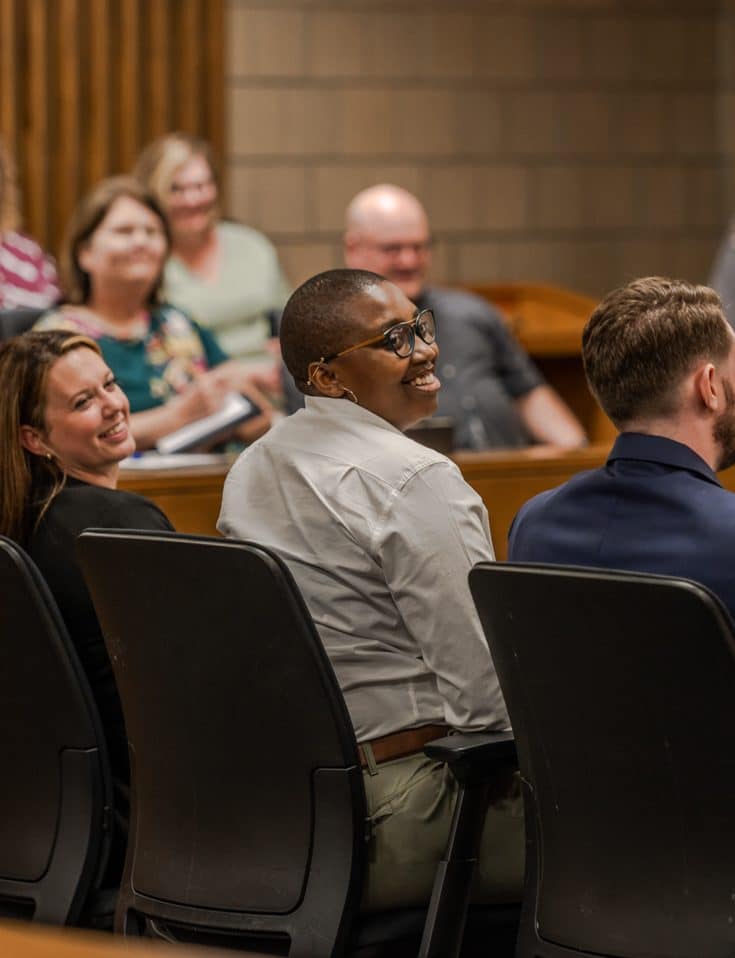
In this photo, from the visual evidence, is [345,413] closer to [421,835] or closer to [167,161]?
[421,835]

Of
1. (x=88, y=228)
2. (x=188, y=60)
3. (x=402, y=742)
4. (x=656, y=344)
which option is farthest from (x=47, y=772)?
(x=188, y=60)

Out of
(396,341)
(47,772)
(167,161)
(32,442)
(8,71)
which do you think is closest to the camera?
(47,772)

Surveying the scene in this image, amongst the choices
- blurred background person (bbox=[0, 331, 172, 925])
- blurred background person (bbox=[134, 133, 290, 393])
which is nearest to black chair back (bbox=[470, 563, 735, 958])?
blurred background person (bbox=[0, 331, 172, 925])

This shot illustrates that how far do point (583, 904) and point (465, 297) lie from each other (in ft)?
11.0

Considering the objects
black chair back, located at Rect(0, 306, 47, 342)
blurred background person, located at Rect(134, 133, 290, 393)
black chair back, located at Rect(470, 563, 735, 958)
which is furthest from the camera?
blurred background person, located at Rect(134, 133, 290, 393)

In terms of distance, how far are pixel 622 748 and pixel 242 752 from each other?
532 mm

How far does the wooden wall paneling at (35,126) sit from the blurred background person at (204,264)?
73cm

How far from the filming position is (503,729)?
2197 mm

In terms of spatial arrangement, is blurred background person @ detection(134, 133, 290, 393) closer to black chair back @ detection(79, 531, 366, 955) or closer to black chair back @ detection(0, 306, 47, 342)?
black chair back @ detection(0, 306, 47, 342)

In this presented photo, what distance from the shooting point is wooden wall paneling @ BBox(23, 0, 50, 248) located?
606 cm

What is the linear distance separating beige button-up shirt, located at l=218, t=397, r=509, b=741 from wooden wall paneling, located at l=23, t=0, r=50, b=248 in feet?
12.9

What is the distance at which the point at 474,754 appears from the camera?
2.04 metres

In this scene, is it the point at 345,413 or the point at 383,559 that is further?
the point at 345,413

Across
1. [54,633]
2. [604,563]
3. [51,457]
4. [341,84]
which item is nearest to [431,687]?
[604,563]
